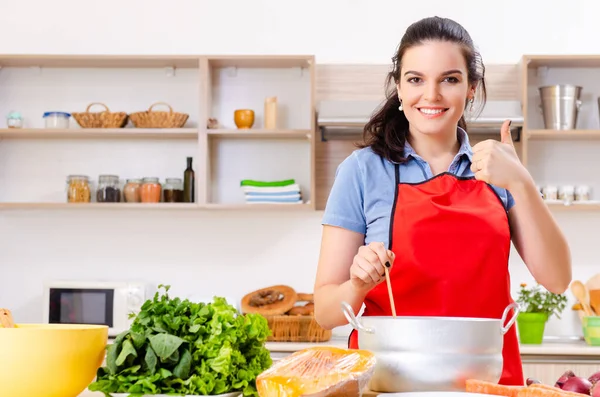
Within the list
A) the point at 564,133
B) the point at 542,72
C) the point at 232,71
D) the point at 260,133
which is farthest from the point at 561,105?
the point at 232,71

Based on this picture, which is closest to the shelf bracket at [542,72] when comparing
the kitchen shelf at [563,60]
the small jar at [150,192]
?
the kitchen shelf at [563,60]

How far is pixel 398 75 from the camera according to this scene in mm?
1742

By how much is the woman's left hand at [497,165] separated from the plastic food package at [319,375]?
1.29 feet

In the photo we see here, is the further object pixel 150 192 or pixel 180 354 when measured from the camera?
pixel 150 192

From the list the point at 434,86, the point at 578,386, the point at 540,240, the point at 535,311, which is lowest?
the point at 535,311

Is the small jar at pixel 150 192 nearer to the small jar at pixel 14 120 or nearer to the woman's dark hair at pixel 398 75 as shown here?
the small jar at pixel 14 120

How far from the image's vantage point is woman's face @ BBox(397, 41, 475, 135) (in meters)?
1.58

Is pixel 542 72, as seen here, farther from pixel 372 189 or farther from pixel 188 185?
pixel 372 189

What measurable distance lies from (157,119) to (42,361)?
2935mm

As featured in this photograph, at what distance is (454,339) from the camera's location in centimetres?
107

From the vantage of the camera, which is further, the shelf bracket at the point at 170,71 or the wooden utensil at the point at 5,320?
the shelf bracket at the point at 170,71

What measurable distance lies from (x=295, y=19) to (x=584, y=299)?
2.08 meters

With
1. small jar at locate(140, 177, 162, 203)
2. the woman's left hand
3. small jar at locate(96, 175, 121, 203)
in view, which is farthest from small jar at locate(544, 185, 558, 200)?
the woman's left hand

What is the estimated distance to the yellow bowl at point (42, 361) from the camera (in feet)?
3.79
